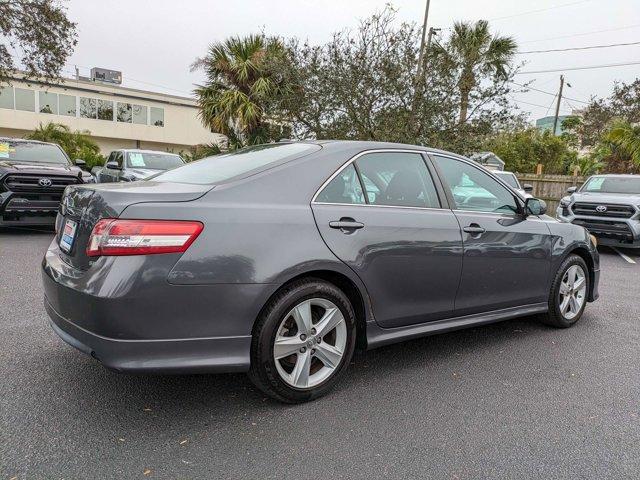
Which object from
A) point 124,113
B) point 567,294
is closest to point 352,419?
point 567,294

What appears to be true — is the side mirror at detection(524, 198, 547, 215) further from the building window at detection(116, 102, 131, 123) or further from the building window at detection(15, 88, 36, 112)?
the building window at detection(116, 102, 131, 123)

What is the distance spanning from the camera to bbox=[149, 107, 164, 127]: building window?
3550 centimetres

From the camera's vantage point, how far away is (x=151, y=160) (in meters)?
12.3

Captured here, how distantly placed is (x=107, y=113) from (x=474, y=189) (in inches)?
1368

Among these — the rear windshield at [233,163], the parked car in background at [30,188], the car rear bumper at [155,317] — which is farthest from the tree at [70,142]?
the car rear bumper at [155,317]

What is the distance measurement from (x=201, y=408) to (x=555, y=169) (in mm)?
27904

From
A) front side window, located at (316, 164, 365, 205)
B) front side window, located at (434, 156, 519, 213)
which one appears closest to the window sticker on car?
front side window, located at (434, 156, 519, 213)

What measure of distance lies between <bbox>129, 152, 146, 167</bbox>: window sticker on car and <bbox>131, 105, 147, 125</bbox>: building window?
2482cm

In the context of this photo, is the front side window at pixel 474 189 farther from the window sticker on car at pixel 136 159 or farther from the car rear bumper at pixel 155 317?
the window sticker on car at pixel 136 159

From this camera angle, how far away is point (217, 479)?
2264 millimetres

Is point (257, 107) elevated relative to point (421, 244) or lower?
elevated

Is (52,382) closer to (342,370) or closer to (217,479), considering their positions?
(217,479)

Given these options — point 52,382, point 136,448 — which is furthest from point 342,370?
point 52,382

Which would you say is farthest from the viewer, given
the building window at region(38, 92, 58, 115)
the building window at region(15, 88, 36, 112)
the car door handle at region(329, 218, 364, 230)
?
the building window at region(38, 92, 58, 115)
